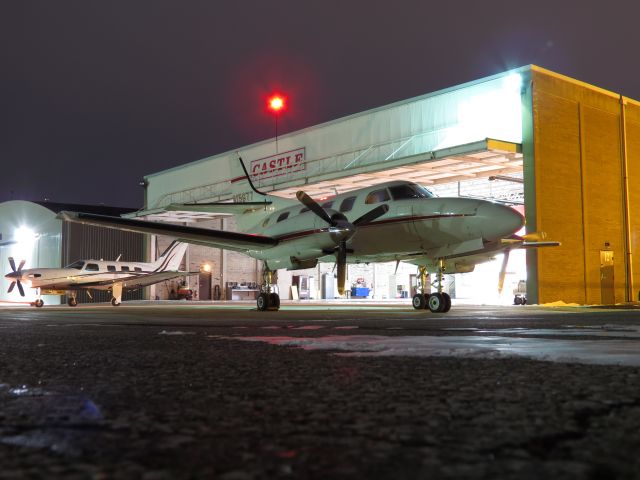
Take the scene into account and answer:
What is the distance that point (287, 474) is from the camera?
4.69 ft

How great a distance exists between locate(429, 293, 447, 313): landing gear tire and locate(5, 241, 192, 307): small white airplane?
20.8 meters

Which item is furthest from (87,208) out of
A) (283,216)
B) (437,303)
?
(437,303)

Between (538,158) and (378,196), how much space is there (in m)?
11.4

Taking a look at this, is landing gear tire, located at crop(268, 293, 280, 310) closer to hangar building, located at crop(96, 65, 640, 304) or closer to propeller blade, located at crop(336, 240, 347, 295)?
propeller blade, located at crop(336, 240, 347, 295)

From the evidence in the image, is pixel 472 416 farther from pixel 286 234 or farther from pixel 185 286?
pixel 185 286

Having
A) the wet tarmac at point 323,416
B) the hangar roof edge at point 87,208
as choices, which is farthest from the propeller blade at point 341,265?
the hangar roof edge at point 87,208

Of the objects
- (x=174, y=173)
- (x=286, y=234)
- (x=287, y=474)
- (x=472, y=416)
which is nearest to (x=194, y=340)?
(x=472, y=416)

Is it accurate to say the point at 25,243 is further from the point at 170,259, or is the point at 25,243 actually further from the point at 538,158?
the point at 538,158

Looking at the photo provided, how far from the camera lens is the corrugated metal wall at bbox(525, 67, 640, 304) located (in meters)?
25.0

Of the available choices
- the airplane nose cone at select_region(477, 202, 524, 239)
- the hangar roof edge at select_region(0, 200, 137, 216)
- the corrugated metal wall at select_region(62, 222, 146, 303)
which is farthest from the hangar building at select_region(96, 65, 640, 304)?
the hangar roof edge at select_region(0, 200, 137, 216)

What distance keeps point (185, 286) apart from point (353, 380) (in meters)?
47.4

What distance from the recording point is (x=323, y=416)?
6.96 ft

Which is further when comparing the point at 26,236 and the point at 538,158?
the point at 26,236

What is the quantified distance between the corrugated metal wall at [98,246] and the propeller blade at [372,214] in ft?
109
